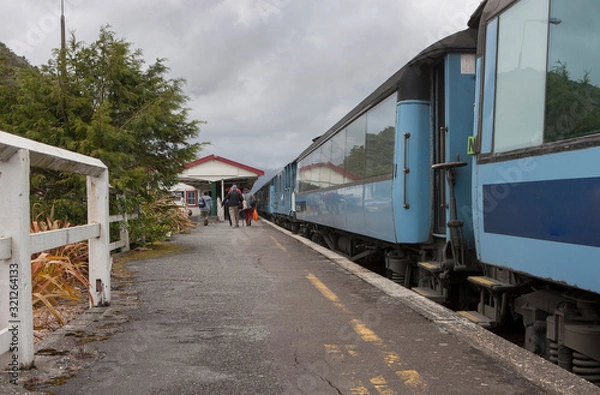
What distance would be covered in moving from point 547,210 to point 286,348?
211 centimetres

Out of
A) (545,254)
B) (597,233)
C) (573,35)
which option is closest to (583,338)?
(545,254)

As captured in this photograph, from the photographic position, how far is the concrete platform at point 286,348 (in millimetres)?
3561

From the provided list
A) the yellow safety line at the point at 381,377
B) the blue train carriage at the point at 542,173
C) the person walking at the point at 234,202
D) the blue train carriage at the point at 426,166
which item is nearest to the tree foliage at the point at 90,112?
the blue train carriage at the point at 426,166

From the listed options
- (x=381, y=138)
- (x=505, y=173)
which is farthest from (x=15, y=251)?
(x=381, y=138)

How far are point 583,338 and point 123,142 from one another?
27.1ft

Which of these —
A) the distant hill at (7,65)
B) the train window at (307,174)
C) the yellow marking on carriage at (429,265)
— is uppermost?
the distant hill at (7,65)

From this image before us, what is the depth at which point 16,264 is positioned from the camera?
362 cm

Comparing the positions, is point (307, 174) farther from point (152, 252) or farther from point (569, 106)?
point (569, 106)

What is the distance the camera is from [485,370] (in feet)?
12.6

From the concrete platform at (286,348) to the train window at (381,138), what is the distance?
168 cm

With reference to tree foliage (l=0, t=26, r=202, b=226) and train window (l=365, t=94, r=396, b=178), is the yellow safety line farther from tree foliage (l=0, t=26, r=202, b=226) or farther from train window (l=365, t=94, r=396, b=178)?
Result: tree foliage (l=0, t=26, r=202, b=226)

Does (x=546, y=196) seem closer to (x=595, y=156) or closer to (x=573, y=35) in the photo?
(x=595, y=156)

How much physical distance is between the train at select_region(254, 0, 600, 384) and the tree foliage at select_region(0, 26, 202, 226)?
435 centimetres

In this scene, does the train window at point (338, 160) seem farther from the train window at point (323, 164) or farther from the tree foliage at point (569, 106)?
the tree foliage at point (569, 106)
